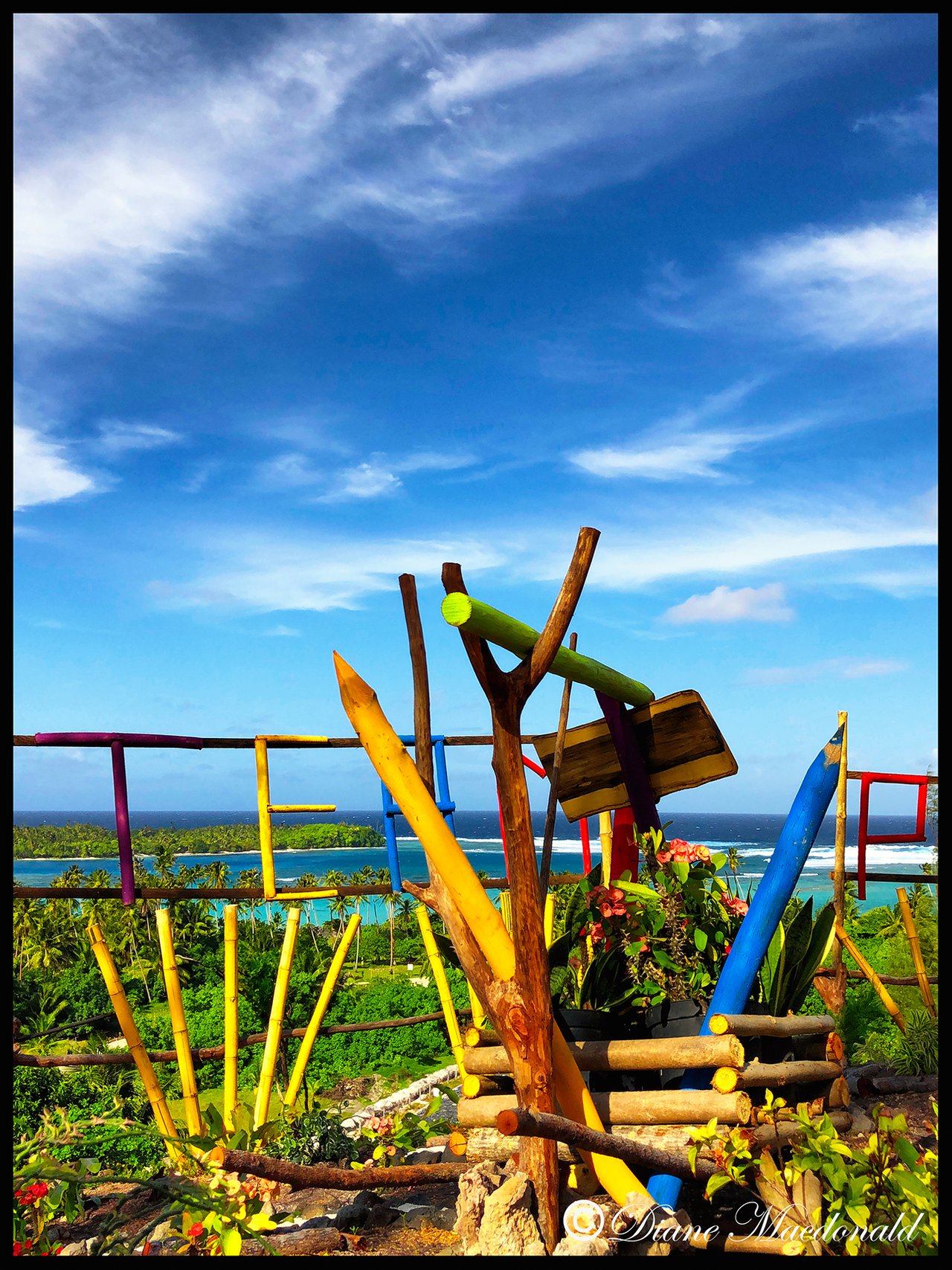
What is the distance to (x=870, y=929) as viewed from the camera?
10.3m

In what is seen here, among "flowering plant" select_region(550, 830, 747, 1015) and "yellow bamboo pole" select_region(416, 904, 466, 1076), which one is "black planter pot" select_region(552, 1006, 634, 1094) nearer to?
"flowering plant" select_region(550, 830, 747, 1015)

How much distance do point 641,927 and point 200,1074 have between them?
7112 mm

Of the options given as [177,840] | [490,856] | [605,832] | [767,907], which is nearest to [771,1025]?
[767,907]

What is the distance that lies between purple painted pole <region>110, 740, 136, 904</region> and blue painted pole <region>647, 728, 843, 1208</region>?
9.15ft

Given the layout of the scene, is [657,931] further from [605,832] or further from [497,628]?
[497,628]

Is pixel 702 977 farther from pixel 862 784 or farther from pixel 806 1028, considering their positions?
pixel 862 784

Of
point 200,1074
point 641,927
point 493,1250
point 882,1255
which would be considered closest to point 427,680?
point 641,927

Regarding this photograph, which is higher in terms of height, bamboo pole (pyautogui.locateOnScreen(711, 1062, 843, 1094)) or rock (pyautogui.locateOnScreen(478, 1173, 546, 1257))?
bamboo pole (pyautogui.locateOnScreen(711, 1062, 843, 1094))

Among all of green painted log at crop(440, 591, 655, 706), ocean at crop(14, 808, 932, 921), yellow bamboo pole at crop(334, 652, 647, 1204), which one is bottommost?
ocean at crop(14, 808, 932, 921)

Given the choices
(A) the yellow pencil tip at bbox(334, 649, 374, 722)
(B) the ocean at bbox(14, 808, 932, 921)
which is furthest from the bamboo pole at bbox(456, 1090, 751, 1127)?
(B) the ocean at bbox(14, 808, 932, 921)

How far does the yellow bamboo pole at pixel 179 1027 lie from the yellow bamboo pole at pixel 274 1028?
306 millimetres

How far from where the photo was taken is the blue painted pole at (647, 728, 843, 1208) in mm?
3846

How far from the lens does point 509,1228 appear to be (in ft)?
10.8

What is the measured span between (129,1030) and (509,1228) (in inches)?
94.1
